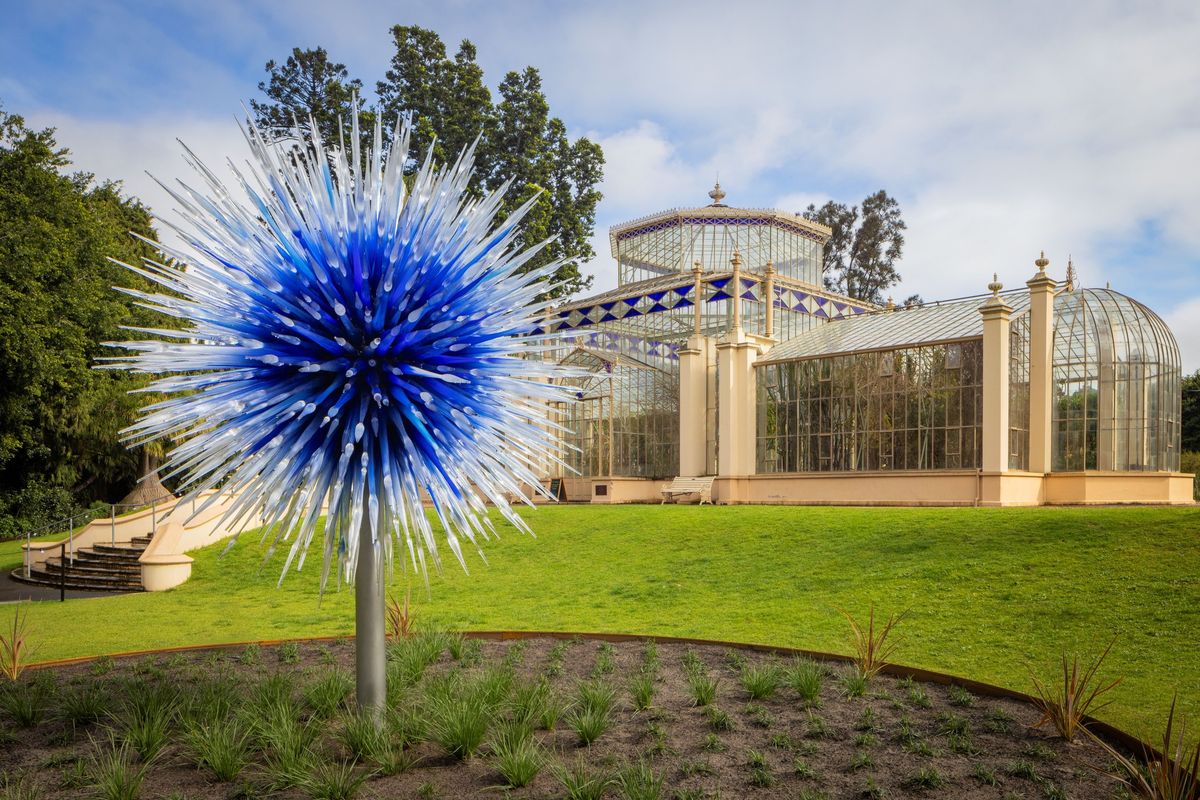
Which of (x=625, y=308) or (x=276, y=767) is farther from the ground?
(x=625, y=308)

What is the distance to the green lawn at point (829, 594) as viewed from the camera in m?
7.38

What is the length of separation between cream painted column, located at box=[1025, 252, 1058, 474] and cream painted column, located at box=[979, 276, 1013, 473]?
37.1 inches

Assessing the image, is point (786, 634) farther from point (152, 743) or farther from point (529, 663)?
point (152, 743)

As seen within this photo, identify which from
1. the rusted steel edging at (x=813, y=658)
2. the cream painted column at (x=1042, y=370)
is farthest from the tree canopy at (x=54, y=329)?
the cream painted column at (x=1042, y=370)

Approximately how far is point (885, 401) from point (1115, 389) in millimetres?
4553

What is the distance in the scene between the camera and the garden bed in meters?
3.86

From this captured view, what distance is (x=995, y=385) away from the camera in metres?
16.9

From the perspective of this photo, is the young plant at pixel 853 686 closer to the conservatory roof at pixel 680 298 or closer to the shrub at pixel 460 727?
the shrub at pixel 460 727

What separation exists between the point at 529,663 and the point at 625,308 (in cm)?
2193

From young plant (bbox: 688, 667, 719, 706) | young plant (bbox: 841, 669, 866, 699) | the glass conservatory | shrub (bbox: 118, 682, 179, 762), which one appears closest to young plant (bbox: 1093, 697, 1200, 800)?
young plant (bbox: 841, 669, 866, 699)

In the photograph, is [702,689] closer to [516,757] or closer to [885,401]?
[516,757]

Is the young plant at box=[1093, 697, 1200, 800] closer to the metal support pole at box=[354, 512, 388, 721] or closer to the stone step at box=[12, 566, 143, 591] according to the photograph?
the metal support pole at box=[354, 512, 388, 721]

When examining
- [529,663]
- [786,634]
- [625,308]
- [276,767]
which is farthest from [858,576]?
[625,308]

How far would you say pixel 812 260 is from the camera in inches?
1174
